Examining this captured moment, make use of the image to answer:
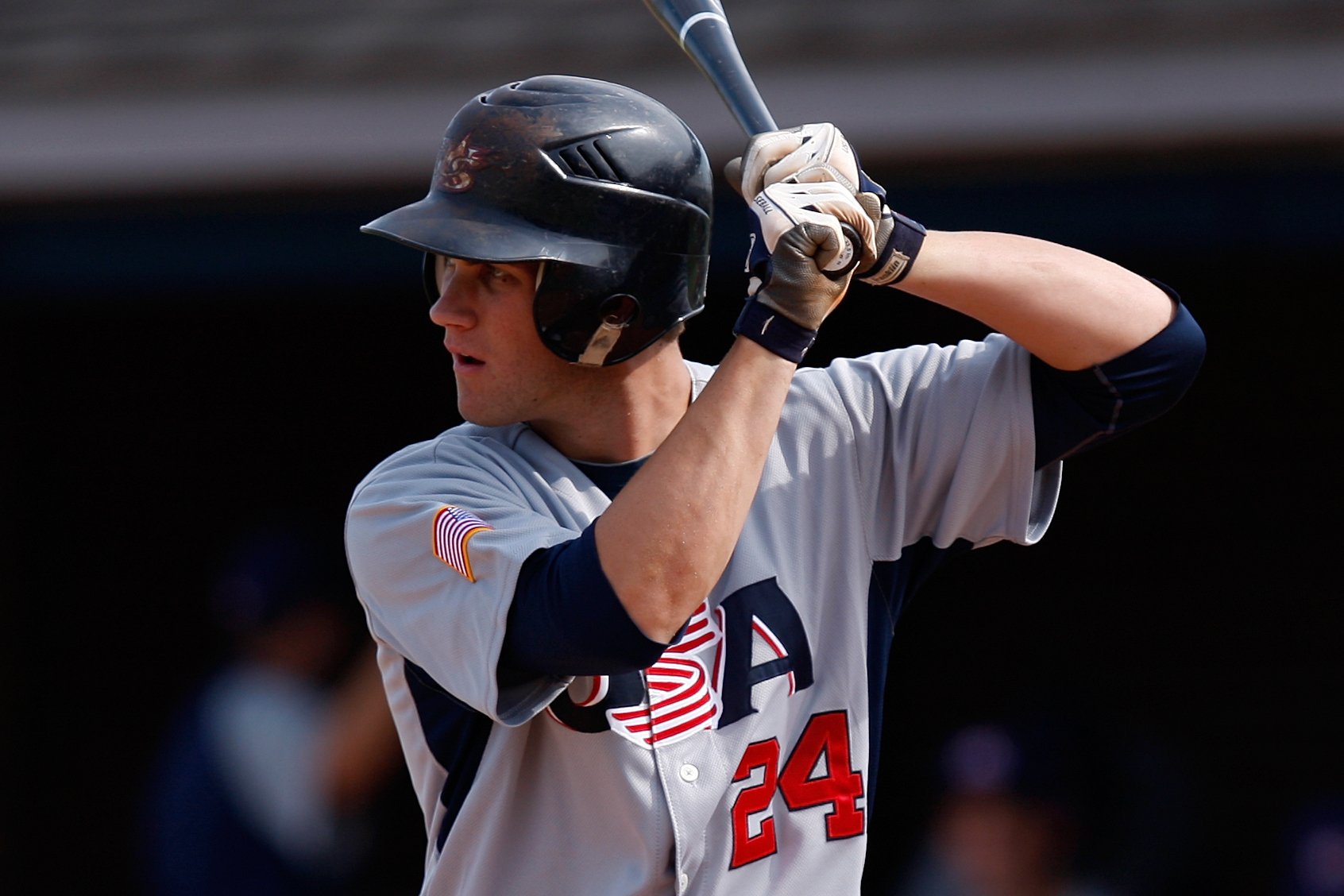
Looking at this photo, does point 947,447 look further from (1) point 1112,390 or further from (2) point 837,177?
(2) point 837,177

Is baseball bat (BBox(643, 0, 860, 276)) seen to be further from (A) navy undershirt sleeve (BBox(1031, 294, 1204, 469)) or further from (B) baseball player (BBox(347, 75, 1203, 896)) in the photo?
(A) navy undershirt sleeve (BBox(1031, 294, 1204, 469))

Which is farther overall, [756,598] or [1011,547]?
[1011,547]

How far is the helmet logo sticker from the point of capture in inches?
77.0

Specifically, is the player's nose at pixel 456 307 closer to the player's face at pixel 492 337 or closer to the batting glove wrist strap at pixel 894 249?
the player's face at pixel 492 337

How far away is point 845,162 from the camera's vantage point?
1862mm

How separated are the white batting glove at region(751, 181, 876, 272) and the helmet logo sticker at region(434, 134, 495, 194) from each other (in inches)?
13.7

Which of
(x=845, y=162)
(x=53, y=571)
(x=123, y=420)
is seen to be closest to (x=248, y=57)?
(x=123, y=420)

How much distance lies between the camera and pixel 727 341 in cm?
539

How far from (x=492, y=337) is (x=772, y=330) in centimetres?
37

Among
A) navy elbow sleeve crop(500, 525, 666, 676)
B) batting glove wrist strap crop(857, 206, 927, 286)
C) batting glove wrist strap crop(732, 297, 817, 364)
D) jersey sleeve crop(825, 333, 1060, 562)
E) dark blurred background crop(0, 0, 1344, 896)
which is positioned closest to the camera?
navy elbow sleeve crop(500, 525, 666, 676)

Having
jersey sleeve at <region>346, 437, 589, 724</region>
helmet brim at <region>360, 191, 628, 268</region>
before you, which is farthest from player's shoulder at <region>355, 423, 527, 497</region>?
helmet brim at <region>360, 191, 628, 268</region>

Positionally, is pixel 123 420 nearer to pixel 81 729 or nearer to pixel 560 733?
→ pixel 81 729

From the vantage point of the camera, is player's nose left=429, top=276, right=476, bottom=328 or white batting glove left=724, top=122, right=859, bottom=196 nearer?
white batting glove left=724, top=122, right=859, bottom=196

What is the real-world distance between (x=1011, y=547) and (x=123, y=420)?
311 centimetres
